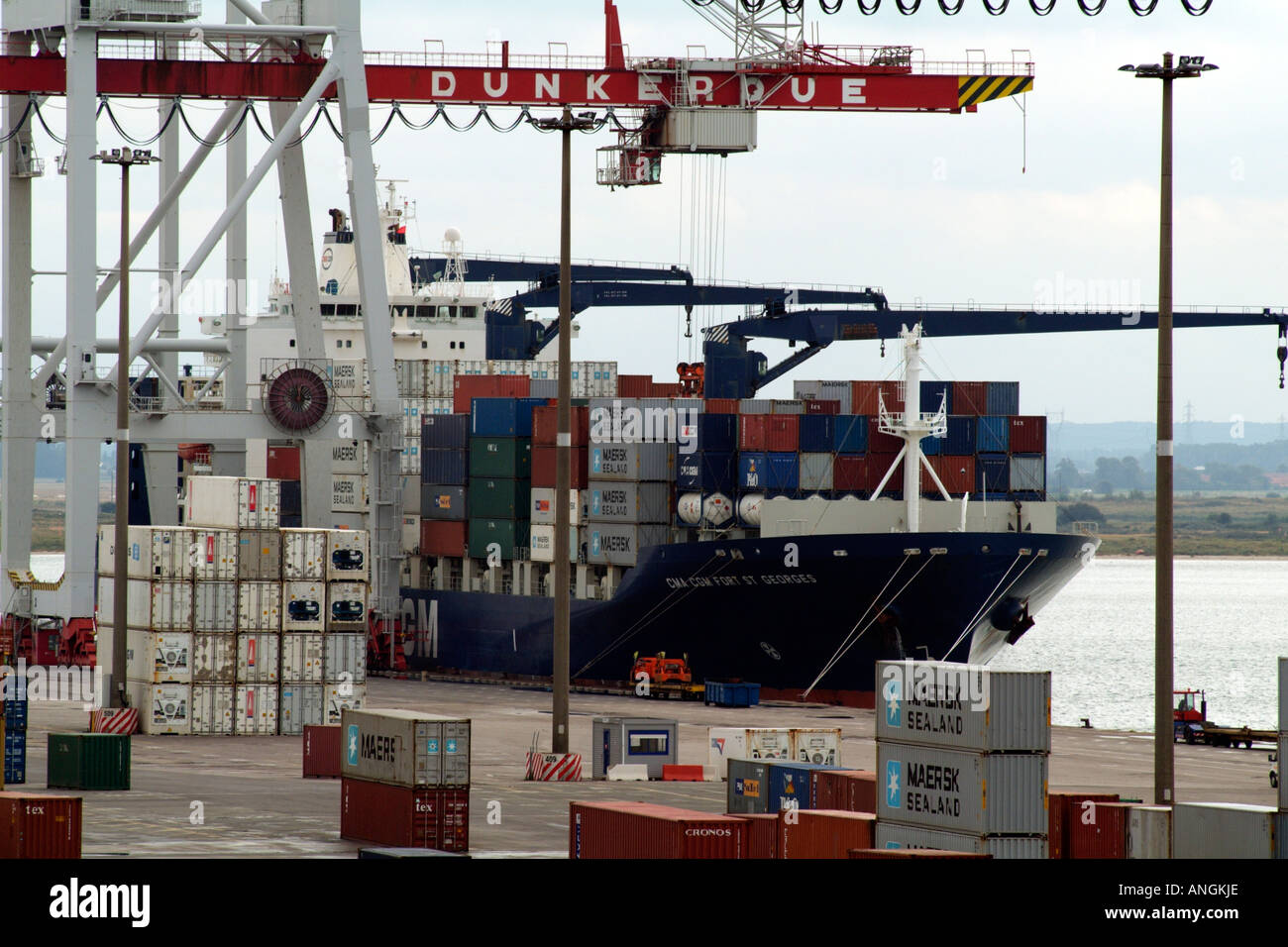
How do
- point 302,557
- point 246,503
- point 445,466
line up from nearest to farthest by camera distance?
point 246,503 < point 302,557 < point 445,466

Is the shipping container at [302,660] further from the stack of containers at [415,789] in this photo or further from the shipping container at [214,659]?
the stack of containers at [415,789]

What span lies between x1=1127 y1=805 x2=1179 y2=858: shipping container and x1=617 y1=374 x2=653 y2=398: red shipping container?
139ft

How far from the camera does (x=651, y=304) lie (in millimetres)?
79500

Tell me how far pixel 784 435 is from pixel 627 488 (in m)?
6.45

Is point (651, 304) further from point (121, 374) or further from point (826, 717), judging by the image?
point (121, 374)

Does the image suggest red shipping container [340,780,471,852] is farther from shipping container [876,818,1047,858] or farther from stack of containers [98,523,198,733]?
stack of containers [98,523,198,733]

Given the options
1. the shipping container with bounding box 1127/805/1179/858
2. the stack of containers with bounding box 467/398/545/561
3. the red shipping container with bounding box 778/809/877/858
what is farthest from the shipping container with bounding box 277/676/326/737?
the shipping container with bounding box 1127/805/1179/858

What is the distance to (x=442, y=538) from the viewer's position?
61.2 meters

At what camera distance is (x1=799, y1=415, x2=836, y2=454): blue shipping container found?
1930 inches

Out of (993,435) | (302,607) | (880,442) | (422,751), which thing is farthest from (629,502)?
(422,751)

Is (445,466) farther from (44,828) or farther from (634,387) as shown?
(44,828)

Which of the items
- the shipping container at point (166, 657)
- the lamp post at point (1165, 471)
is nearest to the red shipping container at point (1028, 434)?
the shipping container at point (166, 657)
